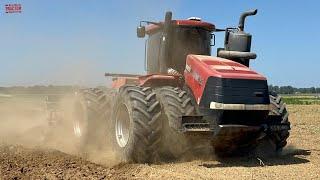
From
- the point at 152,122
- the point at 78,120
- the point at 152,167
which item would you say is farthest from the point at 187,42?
the point at 78,120

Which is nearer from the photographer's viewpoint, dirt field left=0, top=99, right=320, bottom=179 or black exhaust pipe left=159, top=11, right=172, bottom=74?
dirt field left=0, top=99, right=320, bottom=179

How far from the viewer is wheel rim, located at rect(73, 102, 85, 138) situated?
11.5 metres

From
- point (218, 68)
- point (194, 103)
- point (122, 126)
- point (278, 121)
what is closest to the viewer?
point (218, 68)

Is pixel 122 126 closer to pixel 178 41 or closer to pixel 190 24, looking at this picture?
pixel 178 41

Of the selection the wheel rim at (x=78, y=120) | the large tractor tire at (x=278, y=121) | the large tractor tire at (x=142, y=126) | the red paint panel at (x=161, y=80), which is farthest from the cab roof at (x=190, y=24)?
the wheel rim at (x=78, y=120)

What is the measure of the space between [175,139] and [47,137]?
5162mm

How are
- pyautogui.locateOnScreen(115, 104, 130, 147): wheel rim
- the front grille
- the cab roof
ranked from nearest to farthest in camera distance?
the front grille, pyautogui.locateOnScreen(115, 104, 130, 147): wheel rim, the cab roof

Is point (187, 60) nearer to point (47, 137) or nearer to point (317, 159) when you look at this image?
point (317, 159)

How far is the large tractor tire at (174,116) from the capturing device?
28.0 ft

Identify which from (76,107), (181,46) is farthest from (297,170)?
(76,107)

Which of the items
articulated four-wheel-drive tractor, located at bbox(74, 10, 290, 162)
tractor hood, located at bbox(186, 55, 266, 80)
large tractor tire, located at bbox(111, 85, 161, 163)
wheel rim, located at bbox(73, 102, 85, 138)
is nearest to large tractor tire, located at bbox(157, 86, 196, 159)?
articulated four-wheel-drive tractor, located at bbox(74, 10, 290, 162)

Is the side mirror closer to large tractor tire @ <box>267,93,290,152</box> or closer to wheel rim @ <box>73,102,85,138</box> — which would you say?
wheel rim @ <box>73,102,85,138</box>

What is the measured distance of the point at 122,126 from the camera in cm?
962

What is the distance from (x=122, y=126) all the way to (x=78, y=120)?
2.66 metres
